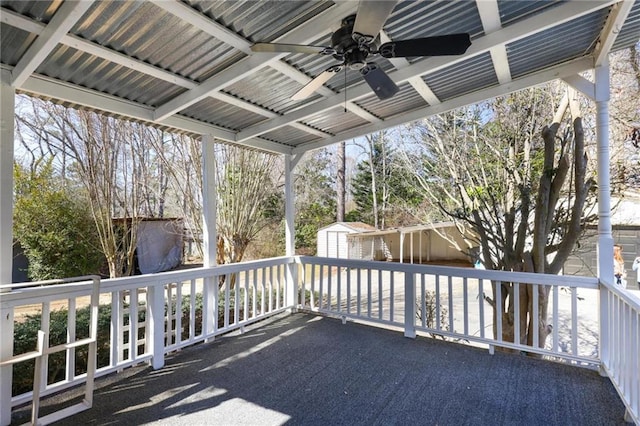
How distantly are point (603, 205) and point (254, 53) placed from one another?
331cm

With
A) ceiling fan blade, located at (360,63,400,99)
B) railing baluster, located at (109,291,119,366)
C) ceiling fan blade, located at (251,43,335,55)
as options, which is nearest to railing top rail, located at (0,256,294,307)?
railing baluster, located at (109,291,119,366)

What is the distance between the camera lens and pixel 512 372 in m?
2.94

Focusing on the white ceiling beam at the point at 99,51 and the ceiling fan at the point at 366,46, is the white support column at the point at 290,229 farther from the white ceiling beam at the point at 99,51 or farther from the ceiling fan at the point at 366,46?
the ceiling fan at the point at 366,46

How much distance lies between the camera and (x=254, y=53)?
2.56m

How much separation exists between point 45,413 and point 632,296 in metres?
4.33

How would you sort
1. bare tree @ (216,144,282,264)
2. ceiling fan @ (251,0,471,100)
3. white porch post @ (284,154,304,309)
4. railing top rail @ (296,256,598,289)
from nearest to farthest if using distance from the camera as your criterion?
ceiling fan @ (251,0,471,100) < railing top rail @ (296,256,598,289) < white porch post @ (284,154,304,309) < bare tree @ (216,144,282,264)

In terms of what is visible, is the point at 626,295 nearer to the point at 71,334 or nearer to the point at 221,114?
the point at 221,114

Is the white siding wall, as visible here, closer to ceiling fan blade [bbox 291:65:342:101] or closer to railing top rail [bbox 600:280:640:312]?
railing top rail [bbox 600:280:640:312]

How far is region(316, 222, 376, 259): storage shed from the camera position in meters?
11.6

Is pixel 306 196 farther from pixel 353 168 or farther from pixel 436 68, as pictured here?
pixel 436 68

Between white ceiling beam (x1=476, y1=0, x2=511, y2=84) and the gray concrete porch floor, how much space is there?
2.78 metres

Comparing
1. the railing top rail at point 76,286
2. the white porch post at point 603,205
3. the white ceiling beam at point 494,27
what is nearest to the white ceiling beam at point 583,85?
the white porch post at point 603,205

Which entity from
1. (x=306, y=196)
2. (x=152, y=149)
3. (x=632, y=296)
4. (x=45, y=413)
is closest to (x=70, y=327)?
(x=45, y=413)

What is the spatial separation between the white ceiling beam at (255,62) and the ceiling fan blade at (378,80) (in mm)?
369
